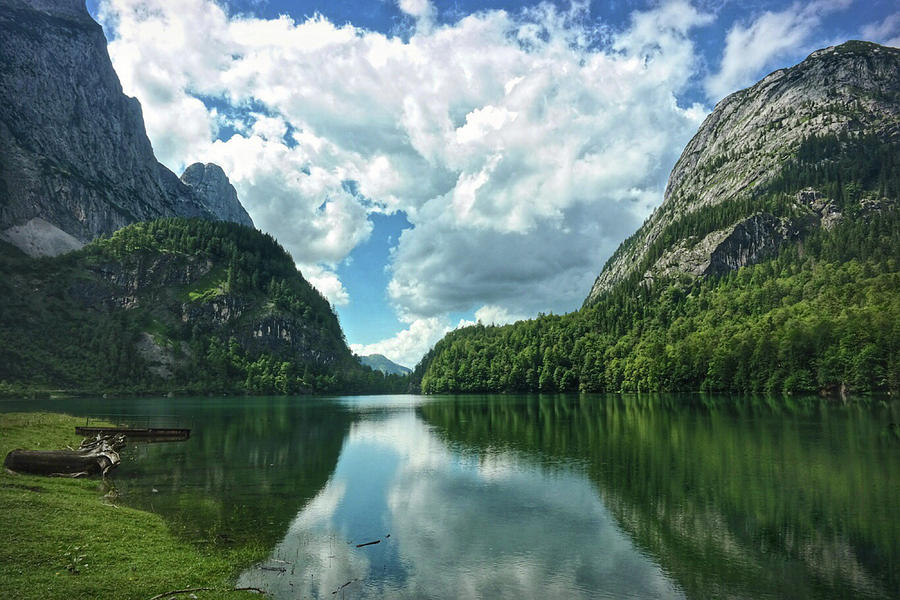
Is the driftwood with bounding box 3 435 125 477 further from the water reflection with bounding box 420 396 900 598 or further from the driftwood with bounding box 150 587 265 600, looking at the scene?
the water reflection with bounding box 420 396 900 598

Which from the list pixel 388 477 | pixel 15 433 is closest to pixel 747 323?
pixel 388 477

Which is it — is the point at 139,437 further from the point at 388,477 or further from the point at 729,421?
the point at 729,421

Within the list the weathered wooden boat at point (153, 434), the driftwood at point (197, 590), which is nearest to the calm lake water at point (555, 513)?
the driftwood at point (197, 590)

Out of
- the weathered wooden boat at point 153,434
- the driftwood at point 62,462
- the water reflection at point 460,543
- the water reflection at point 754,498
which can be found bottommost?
the water reflection at point 460,543

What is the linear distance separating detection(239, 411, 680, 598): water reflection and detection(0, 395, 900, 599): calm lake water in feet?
0.45

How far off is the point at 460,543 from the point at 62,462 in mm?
31889

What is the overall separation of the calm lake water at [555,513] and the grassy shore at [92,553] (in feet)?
5.66

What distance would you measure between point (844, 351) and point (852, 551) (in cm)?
13722

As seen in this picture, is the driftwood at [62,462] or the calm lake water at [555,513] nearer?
the calm lake water at [555,513]

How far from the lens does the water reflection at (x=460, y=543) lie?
21.2m

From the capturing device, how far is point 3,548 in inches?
744

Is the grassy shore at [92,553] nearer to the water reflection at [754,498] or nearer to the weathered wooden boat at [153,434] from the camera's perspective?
the water reflection at [754,498]

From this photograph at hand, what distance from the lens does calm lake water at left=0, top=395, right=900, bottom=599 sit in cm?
2183

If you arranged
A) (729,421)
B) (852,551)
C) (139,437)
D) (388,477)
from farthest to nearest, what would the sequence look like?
(729,421), (139,437), (388,477), (852,551)
